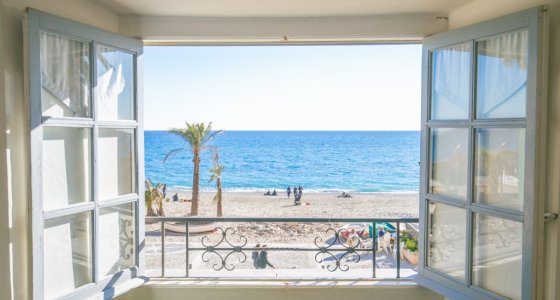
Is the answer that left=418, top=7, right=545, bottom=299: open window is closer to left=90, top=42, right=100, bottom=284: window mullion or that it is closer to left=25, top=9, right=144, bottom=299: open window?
left=25, top=9, right=144, bottom=299: open window

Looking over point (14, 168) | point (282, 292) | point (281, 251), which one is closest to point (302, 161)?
point (281, 251)

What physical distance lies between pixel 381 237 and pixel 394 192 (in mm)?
16071

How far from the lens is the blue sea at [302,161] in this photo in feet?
84.5

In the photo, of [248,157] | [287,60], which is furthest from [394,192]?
[287,60]

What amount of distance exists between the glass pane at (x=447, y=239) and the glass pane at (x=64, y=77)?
210 cm

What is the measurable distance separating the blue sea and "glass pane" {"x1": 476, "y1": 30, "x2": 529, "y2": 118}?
74.3 ft

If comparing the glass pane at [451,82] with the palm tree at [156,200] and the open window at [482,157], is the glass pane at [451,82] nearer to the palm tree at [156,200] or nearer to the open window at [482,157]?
the open window at [482,157]

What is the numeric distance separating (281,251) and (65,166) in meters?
3.10

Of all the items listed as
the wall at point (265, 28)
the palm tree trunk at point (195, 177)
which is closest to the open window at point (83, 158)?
the wall at point (265, 28)

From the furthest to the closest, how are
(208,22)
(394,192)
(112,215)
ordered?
(394,192) → (208,22) → (112,215)

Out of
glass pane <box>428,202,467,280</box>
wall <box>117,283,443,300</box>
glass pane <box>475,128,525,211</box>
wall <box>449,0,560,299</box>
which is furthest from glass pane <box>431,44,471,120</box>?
wall <box>117,283,443,300</box>

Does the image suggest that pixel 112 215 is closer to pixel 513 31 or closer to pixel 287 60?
pixel 513 31

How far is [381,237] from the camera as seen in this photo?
7.73 meters

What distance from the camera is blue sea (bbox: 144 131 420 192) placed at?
25.8 m
